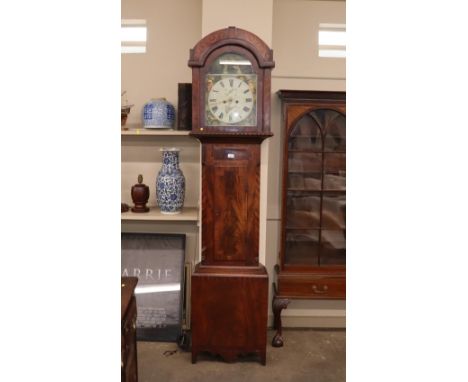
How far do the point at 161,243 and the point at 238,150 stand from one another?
96 cm

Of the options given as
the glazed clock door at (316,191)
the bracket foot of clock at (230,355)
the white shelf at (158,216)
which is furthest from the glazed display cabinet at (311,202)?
the white shelf at (158,216)

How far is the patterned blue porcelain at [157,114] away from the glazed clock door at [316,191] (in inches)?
31.2

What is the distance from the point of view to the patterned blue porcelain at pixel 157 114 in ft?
8.45

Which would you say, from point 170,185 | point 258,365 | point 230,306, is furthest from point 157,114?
point 258,365

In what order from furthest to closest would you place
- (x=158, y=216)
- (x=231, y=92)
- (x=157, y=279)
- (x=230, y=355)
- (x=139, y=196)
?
(x=157, y=279), (x=139, y=196), (x=158, y=216), (x=230, y=355), (x=231, y=92)

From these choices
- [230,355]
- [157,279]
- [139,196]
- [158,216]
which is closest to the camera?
[230,355]

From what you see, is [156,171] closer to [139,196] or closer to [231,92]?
[139,196]

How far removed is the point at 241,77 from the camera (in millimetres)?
2246

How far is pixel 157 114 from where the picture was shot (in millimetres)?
2580

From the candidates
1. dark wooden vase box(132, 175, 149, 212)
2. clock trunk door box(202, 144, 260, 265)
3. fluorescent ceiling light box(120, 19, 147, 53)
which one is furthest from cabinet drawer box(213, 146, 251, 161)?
fluorescent ceiling light box(120, 19, 147, 53)

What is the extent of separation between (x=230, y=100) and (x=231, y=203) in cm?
57

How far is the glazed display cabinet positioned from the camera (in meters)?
2.66
